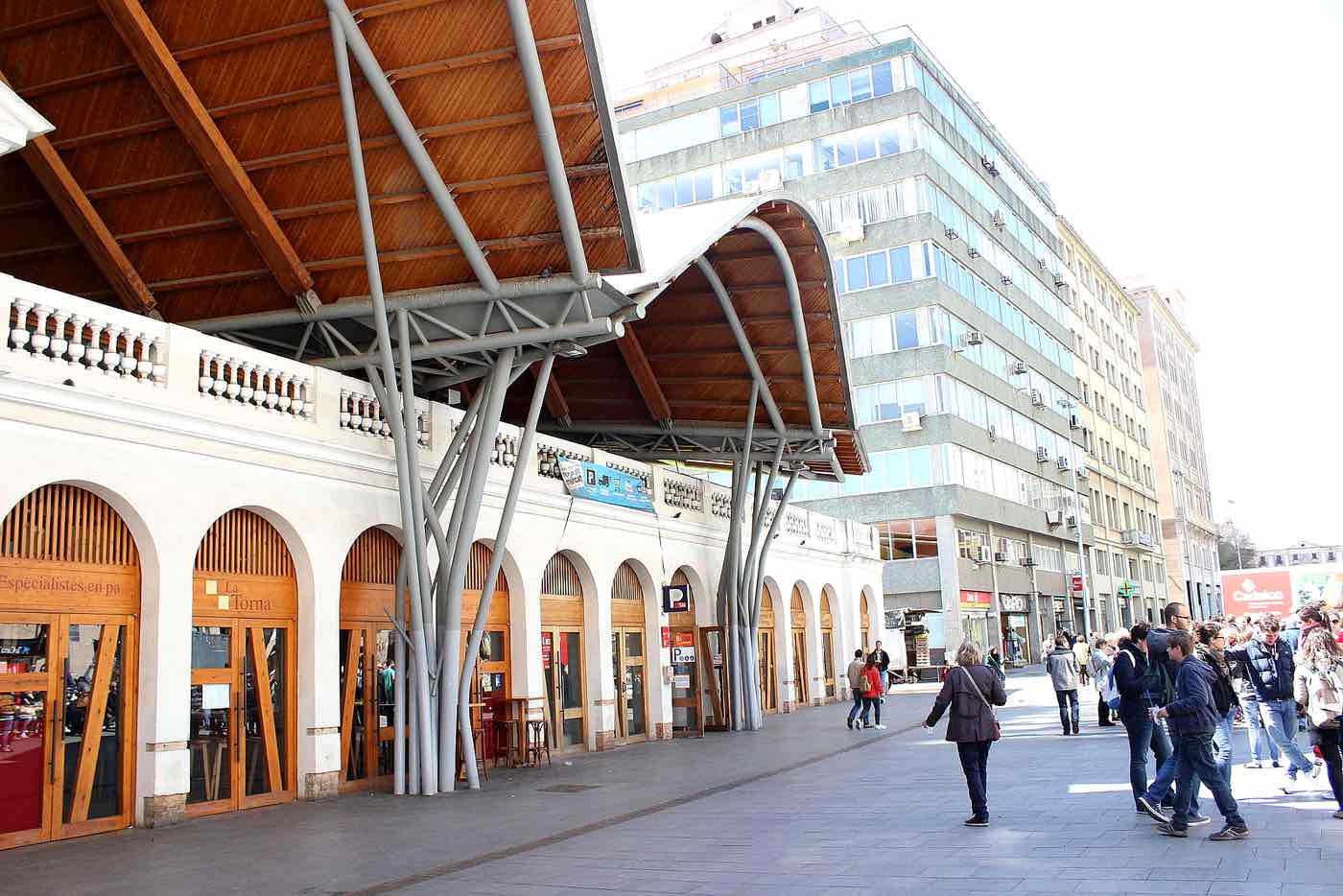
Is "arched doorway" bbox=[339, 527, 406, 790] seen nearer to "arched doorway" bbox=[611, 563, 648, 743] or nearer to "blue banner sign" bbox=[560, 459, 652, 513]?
"blue banner sign" bbox=[560, 459, 652, 513]

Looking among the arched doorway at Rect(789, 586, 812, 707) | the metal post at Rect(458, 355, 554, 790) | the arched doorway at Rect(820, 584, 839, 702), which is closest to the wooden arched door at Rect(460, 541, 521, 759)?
the metal post at Rect(458, 355, 554, 790)

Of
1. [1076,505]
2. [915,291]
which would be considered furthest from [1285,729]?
[1076,505]

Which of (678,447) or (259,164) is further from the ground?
(259,164)

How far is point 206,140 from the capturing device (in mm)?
15375

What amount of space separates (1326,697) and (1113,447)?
229ft

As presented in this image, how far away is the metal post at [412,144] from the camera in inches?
551

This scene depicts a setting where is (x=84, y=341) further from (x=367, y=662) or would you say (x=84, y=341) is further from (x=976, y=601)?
(x=976, y=601)

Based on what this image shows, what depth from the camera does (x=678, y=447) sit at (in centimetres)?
2964

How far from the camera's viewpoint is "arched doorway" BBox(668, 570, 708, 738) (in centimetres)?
2553

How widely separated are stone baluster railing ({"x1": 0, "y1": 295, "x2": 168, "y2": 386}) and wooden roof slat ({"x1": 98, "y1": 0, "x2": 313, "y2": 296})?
3413mm

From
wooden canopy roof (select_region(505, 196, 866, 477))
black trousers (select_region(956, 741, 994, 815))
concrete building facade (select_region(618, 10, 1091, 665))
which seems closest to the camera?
black trousers (select_region(956, 741, 994, 815))

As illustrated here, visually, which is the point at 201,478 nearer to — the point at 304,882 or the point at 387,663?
the point at 387,663

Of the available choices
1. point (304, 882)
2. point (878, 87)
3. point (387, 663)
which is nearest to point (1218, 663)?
point (304, 882)

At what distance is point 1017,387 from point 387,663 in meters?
45.8
